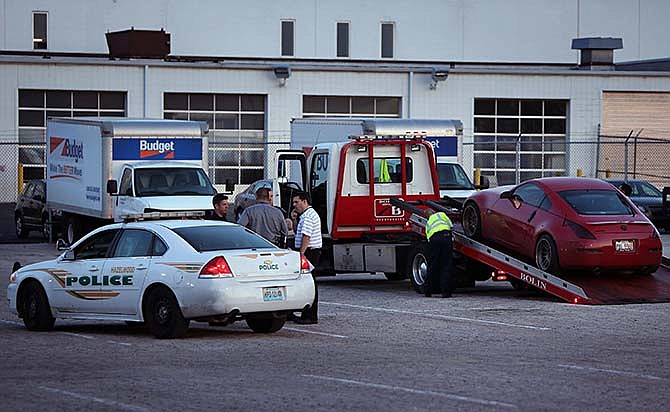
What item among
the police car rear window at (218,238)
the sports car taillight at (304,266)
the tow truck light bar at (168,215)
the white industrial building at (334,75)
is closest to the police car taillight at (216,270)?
the police car rear window at (218,238)

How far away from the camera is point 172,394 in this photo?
11.2 m

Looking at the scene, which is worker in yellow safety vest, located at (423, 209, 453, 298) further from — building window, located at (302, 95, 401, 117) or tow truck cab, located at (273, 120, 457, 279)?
building window, located at (302, 95, 401, 117)

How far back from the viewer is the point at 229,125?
161 ft

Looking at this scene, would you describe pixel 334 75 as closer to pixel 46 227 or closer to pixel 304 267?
pixel 46 227

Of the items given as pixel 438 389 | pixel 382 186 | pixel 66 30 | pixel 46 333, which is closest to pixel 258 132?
pixel 66 30

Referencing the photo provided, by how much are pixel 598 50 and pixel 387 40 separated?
9556mm

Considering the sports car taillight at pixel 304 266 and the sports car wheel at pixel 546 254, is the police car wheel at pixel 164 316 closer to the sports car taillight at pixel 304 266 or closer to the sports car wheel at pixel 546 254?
the sports car taillight at pixel 304 266

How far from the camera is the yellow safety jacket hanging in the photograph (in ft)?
78.9

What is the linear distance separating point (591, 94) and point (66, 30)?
2083 cm

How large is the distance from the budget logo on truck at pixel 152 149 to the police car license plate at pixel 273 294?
1649cm

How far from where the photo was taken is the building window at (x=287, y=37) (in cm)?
5722

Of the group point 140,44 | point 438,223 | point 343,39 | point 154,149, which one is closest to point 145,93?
point 140,44

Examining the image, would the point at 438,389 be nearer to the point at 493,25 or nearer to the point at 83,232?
the point at 83,232

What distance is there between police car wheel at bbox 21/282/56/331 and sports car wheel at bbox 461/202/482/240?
7.86m
